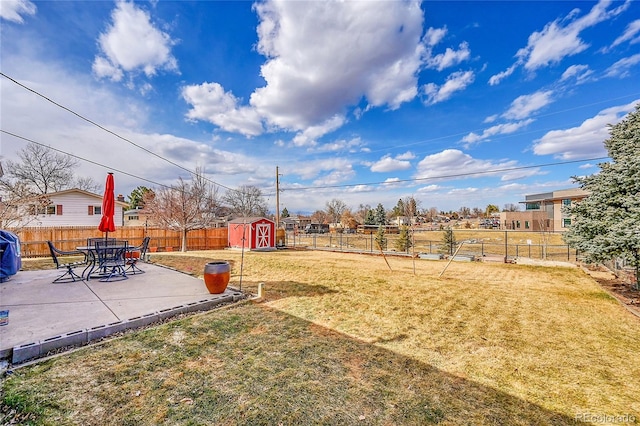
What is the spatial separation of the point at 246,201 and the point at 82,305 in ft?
147

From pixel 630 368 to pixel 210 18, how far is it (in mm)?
13735

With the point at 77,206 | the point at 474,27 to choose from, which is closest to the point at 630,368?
the point at 474,27

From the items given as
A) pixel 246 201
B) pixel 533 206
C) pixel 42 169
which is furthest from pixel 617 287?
pixel 246 201

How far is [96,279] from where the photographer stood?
6.93 m

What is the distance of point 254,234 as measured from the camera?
66.4 ft

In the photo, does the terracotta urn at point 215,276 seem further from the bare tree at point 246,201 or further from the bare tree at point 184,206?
the bare tree at point 246,201

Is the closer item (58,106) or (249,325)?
(249,325)

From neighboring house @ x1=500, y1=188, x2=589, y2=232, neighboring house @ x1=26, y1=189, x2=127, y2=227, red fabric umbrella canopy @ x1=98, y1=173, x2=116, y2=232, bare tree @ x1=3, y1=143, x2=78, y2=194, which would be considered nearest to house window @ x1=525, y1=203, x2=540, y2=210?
neighboring house @ x1=500, y1=188, x2=589, y2=232

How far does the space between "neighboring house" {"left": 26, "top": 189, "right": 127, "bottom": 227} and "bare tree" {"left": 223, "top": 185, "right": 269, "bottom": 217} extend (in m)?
22.7

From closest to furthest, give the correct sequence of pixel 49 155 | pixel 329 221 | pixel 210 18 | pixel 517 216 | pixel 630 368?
pixel 630 368, pixel 210 18, pixel 49 155, pixel 517 216, pixel 329 221

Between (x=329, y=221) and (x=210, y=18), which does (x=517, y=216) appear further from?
(x=210, y=18)

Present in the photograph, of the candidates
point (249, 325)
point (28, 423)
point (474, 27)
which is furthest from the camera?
point (474, 27)

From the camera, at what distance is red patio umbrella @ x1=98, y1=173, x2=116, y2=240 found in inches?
267

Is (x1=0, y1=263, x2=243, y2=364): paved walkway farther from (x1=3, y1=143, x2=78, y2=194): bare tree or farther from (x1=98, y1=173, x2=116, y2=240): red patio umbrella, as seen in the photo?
(x1=3, y1=143, x2=78, y2=194): bare tree
